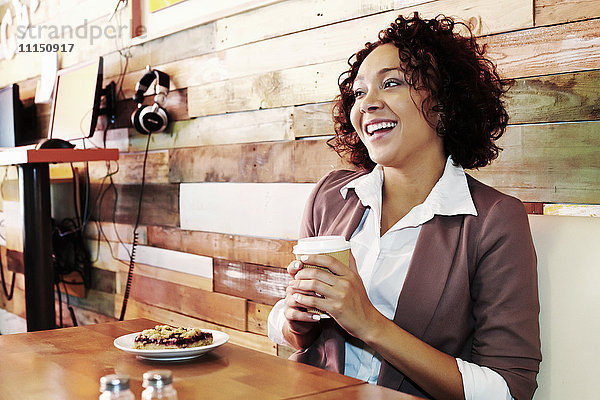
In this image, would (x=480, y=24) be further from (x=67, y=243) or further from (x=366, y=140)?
(x=67, y=243)

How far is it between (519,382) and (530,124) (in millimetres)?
676

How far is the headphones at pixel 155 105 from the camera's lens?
284cm

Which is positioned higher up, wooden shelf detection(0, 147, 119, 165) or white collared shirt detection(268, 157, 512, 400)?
wooden shelf detection(0, 147, 119, 165)

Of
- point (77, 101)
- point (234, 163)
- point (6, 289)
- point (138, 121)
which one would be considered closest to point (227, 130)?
point (234, 163)

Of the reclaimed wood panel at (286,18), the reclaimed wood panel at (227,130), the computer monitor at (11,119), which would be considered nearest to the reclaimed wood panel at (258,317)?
the reclaimed wood panel at (227,130)

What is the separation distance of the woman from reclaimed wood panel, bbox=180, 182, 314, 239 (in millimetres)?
622

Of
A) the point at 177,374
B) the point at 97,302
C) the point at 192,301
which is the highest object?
the point at 177,374

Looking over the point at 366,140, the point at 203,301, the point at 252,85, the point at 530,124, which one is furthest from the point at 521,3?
the point at 203,301

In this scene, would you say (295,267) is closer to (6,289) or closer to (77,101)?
(77,101)

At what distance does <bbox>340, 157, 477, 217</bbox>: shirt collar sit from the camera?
1354mm

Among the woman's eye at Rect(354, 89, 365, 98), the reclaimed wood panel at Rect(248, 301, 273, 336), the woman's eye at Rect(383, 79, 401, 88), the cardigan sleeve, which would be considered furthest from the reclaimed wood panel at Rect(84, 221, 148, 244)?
the cardigan sleeve

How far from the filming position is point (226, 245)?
262 cm

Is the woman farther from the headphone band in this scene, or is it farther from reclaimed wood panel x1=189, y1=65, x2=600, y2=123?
the headphone band

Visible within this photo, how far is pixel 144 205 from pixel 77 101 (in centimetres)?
61
